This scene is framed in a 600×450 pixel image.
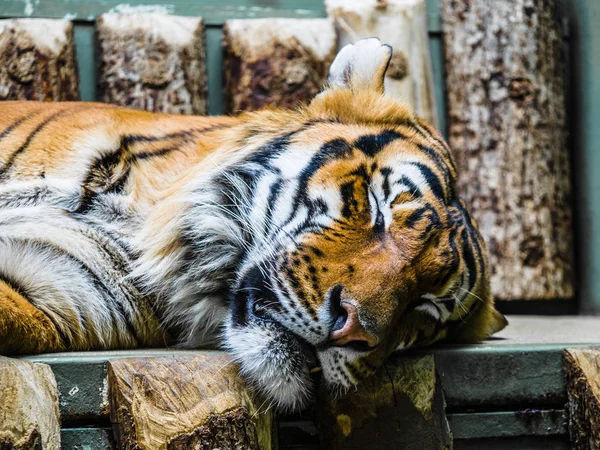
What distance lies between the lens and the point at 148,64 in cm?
363

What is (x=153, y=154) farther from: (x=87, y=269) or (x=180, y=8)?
(x=180, y=8)

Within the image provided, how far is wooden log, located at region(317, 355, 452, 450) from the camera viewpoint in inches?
74.9

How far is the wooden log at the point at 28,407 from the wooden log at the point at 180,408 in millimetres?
131

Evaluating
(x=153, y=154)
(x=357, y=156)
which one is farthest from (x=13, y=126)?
(x=357, y=156)

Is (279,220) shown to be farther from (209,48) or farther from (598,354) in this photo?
(209,48)

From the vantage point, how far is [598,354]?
2.15 metres

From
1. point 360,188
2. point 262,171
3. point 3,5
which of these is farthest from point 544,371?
point 3,5

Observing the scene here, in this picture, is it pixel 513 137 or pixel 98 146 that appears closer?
pixel 98 146

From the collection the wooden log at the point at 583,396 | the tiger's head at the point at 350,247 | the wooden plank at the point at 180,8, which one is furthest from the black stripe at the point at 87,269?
the wooden plank at the point at 180,8

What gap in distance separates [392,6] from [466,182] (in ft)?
2.98

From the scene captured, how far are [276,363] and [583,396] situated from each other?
85 cm

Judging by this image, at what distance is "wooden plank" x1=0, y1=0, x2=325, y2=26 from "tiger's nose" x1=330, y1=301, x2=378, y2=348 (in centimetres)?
255

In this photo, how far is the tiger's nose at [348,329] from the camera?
170 centimetres

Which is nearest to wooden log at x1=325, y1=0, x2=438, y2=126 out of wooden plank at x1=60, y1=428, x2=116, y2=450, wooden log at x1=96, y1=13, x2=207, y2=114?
wooden log at x1=96, y1=13, x2=207, y2=114
